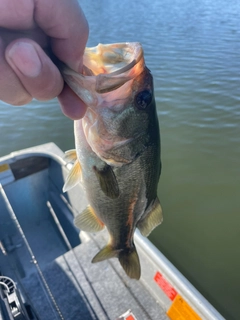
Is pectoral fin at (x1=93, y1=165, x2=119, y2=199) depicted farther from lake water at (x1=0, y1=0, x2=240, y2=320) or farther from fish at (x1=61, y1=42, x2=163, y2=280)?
lake water at (x1=0, y1=0, x2=240, y2=320)

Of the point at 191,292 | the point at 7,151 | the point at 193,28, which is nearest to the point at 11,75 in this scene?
the point at 191,292

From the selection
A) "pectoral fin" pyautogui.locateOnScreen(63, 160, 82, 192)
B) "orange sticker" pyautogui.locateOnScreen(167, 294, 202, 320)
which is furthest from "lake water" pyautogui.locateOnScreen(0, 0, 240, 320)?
"pectoral fin" pyautogui.locateOnScreen(63, 160, 82, 192)

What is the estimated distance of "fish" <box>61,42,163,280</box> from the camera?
1396mm

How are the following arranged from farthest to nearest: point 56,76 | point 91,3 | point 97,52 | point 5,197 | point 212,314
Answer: point 91,3 < point 5,197 < point 212,314 < point 97,52 < point 56,76

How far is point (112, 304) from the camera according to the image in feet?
10.1

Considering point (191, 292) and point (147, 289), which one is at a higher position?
point (191, 292)

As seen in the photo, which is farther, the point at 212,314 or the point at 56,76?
the point at 212,314

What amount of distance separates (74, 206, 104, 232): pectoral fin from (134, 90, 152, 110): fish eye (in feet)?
2.98

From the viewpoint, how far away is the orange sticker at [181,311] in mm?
2660

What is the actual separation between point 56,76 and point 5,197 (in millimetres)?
3385

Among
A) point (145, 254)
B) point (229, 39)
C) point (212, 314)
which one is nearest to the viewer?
point (212, 314)

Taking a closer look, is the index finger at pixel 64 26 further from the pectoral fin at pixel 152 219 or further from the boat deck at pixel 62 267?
the boat deck at pixel 62 267

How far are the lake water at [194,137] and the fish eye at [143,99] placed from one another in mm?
3521

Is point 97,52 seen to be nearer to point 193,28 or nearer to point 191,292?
point 191,292
